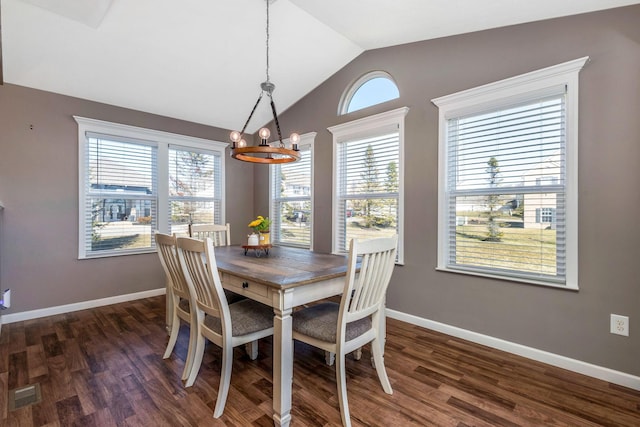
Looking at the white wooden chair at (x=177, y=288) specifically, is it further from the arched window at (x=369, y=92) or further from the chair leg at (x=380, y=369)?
the arched window at (x=369, y=92)

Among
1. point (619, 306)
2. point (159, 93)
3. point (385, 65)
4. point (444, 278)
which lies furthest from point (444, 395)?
point (159, 93)

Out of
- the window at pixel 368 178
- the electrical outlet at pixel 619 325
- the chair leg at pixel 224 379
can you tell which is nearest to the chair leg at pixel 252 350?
the chair leg at pixel 224 379

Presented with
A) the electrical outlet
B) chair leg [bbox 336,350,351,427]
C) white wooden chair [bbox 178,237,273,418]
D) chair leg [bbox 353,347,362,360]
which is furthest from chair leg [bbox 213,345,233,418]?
the electrical outlet

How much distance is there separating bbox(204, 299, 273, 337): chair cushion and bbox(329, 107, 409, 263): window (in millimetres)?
1699

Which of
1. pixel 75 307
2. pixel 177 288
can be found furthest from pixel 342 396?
pixel 75 307

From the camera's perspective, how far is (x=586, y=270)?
2150 mm

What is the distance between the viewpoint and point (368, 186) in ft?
11.6

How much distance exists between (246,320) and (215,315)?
220 mm

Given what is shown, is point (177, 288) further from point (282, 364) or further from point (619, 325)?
point (619, 325)

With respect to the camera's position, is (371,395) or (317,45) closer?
(371,395)

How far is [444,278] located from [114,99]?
4277 mm

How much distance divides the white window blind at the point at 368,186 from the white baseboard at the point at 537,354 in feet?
3.43

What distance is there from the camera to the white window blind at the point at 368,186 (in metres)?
3.31

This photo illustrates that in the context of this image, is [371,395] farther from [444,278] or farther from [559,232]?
[559,232]
